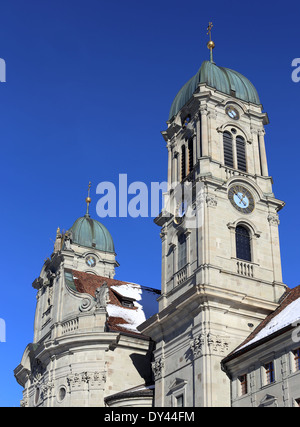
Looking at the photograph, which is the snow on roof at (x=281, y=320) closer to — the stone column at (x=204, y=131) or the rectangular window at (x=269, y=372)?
the rectangular window at (x=269, y=372)

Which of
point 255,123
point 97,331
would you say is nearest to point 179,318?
point 97,331

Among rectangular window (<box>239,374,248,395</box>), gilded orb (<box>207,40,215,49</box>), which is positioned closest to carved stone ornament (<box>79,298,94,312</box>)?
rectangular window (<box>239,374,248,395</box>)

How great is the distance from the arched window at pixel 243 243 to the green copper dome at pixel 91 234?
96.9ft

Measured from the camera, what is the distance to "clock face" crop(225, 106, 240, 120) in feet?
155

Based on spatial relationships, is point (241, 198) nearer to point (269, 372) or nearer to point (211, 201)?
point (211, 201)

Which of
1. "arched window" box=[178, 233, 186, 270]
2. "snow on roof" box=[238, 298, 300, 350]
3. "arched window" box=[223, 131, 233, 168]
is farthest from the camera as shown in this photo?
"arched window" box=[223, 131, 233, 168]

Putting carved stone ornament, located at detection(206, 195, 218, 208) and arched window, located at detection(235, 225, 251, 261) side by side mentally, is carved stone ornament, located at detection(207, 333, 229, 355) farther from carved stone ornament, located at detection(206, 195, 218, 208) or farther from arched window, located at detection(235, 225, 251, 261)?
carved stone ornament, located at detection(206, 195, 218, 208)

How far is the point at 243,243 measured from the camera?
4206 centimetres

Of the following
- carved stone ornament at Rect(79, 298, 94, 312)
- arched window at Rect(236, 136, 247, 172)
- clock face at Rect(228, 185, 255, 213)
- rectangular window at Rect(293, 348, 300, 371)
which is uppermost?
arched window at Rect(236, 136, 247, 172)

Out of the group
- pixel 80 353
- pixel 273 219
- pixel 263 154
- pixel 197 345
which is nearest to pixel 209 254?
pixel 197 345

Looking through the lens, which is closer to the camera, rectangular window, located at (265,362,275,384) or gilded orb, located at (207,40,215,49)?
rectangular window, located at (265,362,275,384)

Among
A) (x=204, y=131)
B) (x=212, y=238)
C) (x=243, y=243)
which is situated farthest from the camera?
(x=204, y=131)

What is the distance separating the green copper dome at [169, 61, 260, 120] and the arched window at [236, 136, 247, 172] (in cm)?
394

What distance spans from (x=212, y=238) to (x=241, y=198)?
15.9ft
